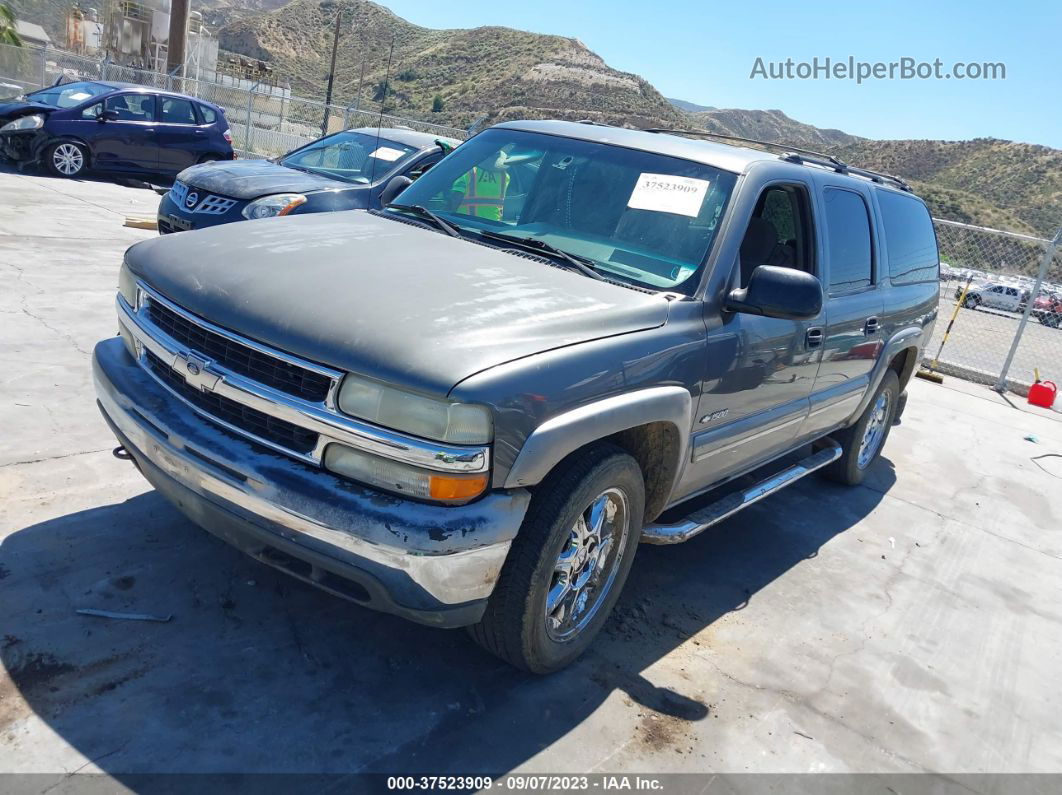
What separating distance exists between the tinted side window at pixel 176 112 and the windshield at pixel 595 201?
11755 mm

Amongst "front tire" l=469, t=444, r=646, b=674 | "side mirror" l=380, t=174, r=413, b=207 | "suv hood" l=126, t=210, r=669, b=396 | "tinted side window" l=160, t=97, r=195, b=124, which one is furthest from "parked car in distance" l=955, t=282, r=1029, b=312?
"suv hood" l=126, t=210, r=669, b=396

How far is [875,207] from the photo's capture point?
528 centimetres

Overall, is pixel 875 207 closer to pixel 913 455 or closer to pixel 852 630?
pixel 852 630

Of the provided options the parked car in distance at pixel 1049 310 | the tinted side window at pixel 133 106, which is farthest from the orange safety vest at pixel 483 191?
the parked car in distance at pixel 1049 310

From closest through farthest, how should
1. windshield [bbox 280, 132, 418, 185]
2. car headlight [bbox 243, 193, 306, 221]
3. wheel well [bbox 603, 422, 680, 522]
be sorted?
1. wheel well [bbox 603, 422, 680, 522]
2. car headlight [bbox 243, 193, 306, 221]
3. windshield [bbox 280, 132, 418, 185]

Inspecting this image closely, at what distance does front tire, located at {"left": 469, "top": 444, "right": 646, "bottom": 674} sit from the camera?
2.87 m

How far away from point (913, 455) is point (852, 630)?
12.5 feet

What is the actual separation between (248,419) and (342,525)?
0.55m

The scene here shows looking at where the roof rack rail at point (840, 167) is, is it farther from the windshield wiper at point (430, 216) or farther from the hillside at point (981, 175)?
the hillside at point (981, 175)

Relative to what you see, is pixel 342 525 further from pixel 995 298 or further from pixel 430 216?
pixel 995 298

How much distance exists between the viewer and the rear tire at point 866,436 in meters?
5.93

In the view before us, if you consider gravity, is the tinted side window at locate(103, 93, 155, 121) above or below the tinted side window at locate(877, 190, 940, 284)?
below

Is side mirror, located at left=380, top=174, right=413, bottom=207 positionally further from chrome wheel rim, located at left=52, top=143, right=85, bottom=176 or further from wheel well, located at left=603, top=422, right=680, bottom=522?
chrome wheel rim, located at left=52, top=143, right=85, bottom=176

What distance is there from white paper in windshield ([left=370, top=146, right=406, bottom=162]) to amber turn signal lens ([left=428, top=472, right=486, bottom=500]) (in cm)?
717
